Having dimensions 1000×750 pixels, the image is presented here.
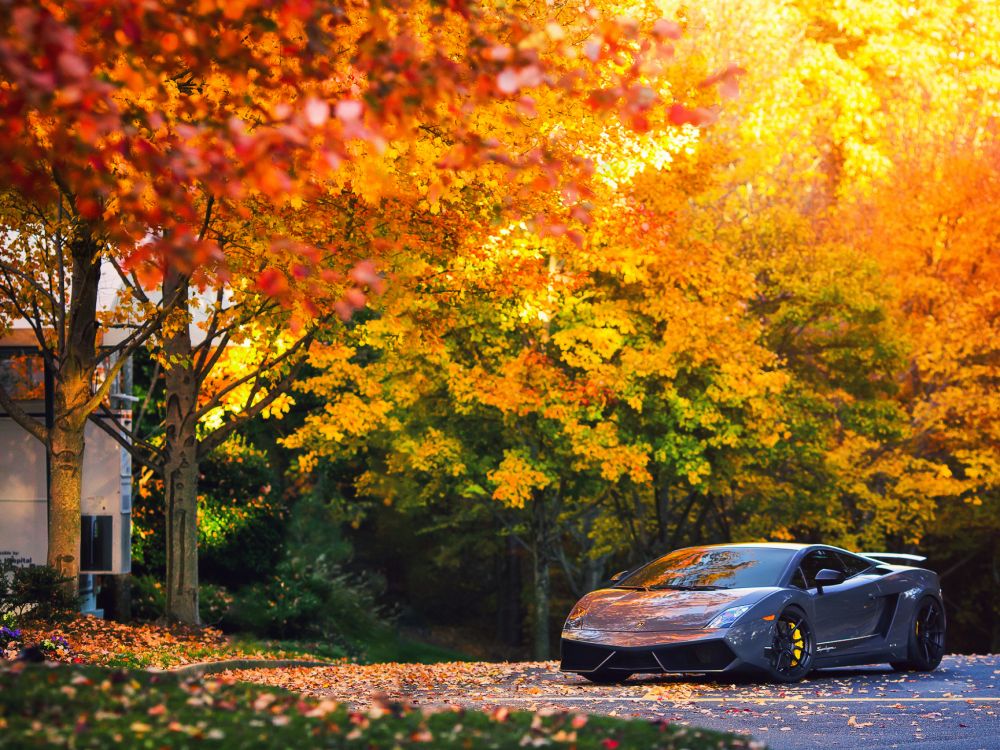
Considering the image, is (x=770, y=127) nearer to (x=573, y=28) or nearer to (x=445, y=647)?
(x=445, y=647)

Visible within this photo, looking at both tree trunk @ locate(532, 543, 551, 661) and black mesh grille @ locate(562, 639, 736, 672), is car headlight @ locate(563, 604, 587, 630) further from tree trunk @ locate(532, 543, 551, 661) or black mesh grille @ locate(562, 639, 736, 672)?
tree trunk @ locate(532, 543, 551, 661)

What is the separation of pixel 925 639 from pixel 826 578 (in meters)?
1.98

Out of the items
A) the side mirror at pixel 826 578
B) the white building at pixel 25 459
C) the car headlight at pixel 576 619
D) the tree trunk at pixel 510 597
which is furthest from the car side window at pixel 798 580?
the tree trunk at pixel 510 597

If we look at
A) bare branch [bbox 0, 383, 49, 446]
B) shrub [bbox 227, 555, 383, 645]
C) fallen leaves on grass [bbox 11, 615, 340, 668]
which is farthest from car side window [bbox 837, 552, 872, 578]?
shrub [bbox 227, 555, 383, 645]

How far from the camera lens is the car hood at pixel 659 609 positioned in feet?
40.8

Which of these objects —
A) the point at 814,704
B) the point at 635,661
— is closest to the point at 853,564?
the point at 635,661

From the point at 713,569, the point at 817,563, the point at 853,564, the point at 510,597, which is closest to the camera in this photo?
the point at 713,569

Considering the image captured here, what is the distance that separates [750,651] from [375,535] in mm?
34462

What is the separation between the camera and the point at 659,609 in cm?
1267

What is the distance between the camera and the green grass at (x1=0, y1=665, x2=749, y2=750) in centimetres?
507

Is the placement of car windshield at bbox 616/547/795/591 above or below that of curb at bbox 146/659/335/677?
above

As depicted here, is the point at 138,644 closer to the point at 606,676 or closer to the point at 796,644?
the point at 606,676

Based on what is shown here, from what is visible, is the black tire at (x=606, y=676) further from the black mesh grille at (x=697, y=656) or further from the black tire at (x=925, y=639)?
the black tire at (x=925, y=639)

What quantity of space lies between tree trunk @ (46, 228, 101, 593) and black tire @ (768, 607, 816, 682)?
8.03m
